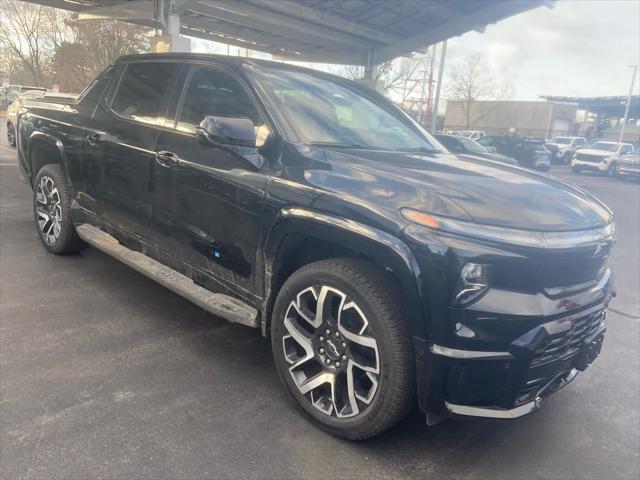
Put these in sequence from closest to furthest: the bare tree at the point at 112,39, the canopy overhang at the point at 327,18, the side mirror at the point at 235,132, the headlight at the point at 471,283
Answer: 1. the headlight at the point at 471,283
2. the side mirror at the point at 235,132
3. the canopy overhang at the point at 327,18
4. the bare tree at the point at 112,39

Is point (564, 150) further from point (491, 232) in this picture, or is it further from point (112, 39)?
point (491, 232)

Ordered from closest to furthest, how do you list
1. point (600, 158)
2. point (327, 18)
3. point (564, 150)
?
point (327, 18)
point (600, 158)
point (564, 150)

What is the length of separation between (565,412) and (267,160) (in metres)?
2.37

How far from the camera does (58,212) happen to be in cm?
493

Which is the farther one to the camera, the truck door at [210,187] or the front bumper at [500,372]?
the truck door at [210,187]

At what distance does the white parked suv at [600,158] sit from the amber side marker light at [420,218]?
→ 25.7 meters

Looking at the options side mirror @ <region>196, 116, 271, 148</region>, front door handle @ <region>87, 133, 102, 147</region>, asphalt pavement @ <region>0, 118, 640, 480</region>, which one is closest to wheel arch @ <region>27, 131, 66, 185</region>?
front door handle @ <region>87, 133, 102, 147</region>

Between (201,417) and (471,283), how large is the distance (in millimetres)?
1612

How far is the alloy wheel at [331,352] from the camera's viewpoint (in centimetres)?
253

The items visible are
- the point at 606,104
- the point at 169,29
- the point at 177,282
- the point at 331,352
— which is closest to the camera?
the point at 331,352

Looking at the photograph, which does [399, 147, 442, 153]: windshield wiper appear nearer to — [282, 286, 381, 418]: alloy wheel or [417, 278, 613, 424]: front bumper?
[282, 286, 381, 418]: alloy wheel

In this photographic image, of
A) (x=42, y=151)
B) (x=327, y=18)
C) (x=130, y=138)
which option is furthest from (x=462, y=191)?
(x=327, y=18)

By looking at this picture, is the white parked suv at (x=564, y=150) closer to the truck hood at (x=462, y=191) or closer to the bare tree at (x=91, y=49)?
the bare tree at (x=91, y=49)

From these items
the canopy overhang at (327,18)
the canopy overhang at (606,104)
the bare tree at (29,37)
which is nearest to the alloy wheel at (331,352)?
the canopy overhang at (327,18)
